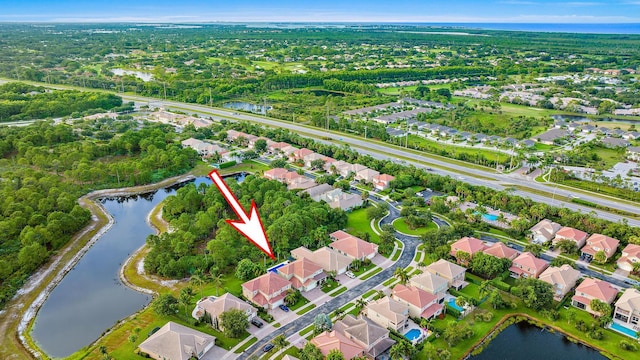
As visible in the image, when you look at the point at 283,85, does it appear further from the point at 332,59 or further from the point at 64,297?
the point at 64,297

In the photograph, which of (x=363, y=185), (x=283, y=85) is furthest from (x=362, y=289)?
(x=283, y=85)

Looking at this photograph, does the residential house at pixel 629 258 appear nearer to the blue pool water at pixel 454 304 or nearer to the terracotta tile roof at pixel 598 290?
the terracotta tile roof at pixel 598 290

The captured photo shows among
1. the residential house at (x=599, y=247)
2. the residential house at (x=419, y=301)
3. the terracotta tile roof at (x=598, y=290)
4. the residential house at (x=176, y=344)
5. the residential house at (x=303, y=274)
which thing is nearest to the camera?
the residential house at (x=176, y=344)

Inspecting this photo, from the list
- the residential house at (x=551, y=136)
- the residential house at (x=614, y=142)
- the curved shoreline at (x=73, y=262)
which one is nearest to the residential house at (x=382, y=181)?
the curved shoreline at (x=73, y=262)

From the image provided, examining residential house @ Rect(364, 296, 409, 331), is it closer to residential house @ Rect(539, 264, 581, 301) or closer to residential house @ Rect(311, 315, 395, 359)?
residential house @ Rect(311, 315, 395, 359)

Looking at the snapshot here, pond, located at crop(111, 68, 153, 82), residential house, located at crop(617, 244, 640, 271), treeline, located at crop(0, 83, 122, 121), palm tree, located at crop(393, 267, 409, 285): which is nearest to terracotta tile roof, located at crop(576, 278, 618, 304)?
residential house, located at crop(617, 244, 640, 271)

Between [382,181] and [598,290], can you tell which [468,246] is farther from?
[382,181]

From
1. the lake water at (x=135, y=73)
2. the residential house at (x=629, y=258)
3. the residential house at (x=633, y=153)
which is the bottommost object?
the residential house at (x=629, y=258)
